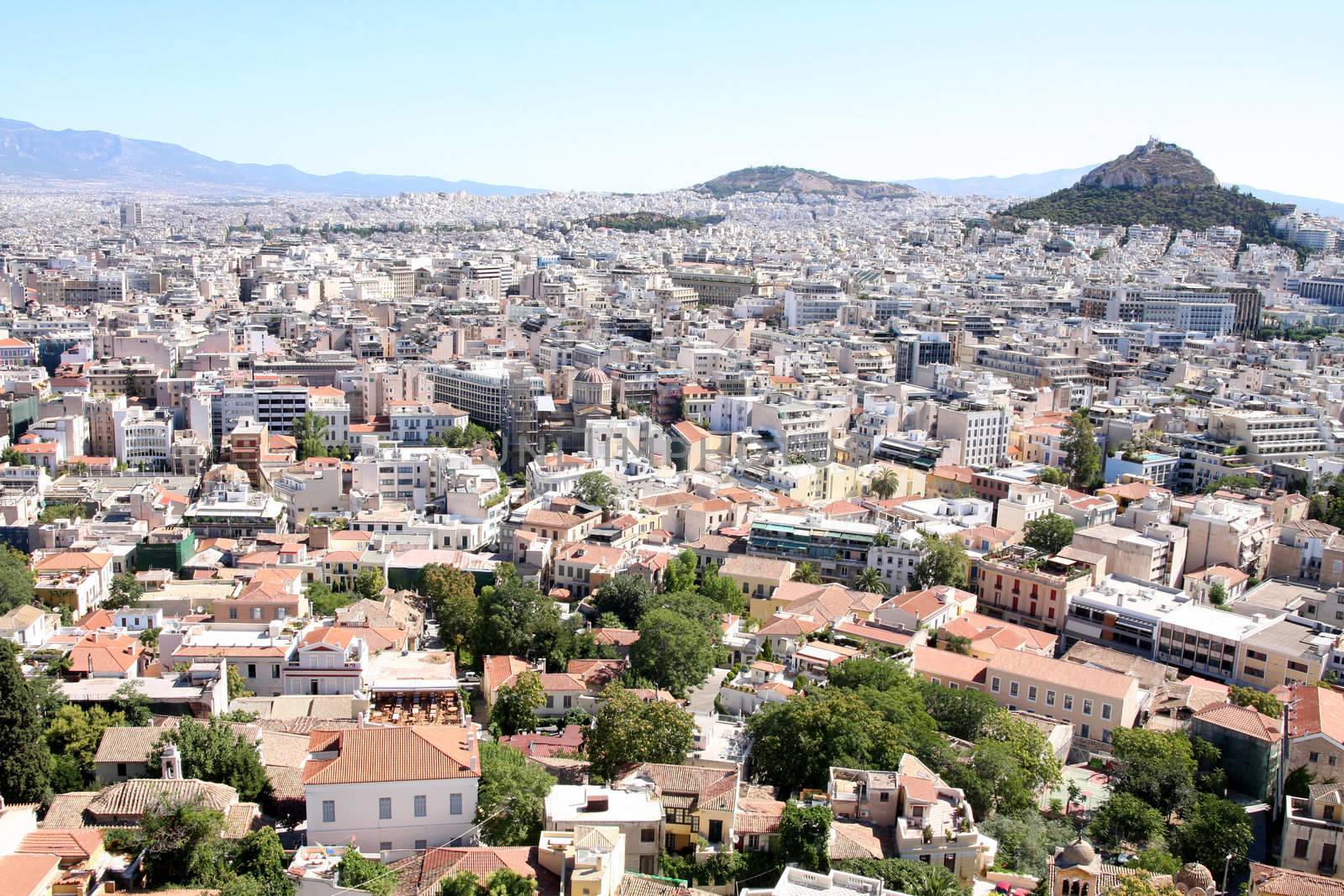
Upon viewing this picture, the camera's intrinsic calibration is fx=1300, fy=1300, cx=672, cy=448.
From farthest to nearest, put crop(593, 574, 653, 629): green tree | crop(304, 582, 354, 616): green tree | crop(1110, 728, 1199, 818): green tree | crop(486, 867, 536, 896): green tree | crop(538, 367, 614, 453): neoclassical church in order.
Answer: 1. crop(538, 367, 614, 453): neoclassical church
2. crop(593, 574, 653, 629): green tree
3. crop(304, 582, 354, 616): green tree
4. crop(1110, 728, 1199, 818): green tree
5. crop(486, 867, 536, 896): green tree

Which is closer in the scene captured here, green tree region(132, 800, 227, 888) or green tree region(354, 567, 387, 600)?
green tree region(132, 800, 227, 888)

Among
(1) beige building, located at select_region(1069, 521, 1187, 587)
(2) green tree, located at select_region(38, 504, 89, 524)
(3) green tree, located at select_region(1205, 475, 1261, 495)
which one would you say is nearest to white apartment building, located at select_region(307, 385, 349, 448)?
(2) green tree, located at select_region(38, 504, 89, 524)

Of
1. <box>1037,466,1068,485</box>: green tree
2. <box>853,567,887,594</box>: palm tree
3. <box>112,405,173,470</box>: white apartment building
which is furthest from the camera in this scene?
<box>112,405,173,470</box>: white apartment building

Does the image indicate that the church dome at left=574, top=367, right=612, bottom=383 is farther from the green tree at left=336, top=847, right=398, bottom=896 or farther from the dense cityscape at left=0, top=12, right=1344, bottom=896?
the green tree at left=336, top=847, right=398, bottom=896

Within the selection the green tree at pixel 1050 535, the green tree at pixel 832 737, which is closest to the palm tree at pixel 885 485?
the green tree at pixel 1050 535

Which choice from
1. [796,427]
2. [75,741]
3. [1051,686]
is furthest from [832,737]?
[796,427]

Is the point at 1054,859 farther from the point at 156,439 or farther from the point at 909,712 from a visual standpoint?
the point at 156,439

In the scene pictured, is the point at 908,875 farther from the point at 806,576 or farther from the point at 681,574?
the point at 806,576
